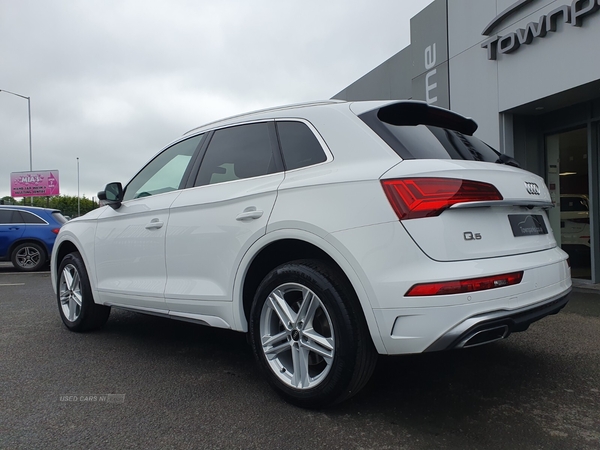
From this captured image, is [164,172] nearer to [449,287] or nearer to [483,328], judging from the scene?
[449,287]

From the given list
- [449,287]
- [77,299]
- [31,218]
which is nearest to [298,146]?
[449,287]

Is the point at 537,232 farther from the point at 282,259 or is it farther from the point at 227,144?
the point at 227,144

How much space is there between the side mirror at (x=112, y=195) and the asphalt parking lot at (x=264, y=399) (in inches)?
47.8

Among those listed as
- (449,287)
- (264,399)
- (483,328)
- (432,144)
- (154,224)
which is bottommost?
(264,399)

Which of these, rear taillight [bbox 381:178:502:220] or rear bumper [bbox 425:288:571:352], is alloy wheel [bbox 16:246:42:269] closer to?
rear taillight [bbox 381:178:502:220]

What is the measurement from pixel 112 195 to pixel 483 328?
3.25 metres

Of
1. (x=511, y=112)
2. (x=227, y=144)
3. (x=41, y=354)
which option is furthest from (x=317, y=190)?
(x=511, y=112)

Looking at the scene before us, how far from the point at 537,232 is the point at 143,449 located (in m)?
2.37

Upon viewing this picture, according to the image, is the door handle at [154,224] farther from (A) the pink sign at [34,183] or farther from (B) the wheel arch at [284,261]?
(A) the pink sign at [34,183]

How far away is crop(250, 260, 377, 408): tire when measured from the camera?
246 cm

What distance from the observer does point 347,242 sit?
2.45 m

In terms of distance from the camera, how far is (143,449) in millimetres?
2357

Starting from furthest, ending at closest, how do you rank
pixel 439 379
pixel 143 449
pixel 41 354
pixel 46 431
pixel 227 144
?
1. pixel 41 354
2. pixel 227 144
3. pixel 439 379
4. pixel 46 431
5. pixel 143 449

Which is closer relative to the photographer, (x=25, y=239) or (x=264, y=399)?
(x=264, y=399)
